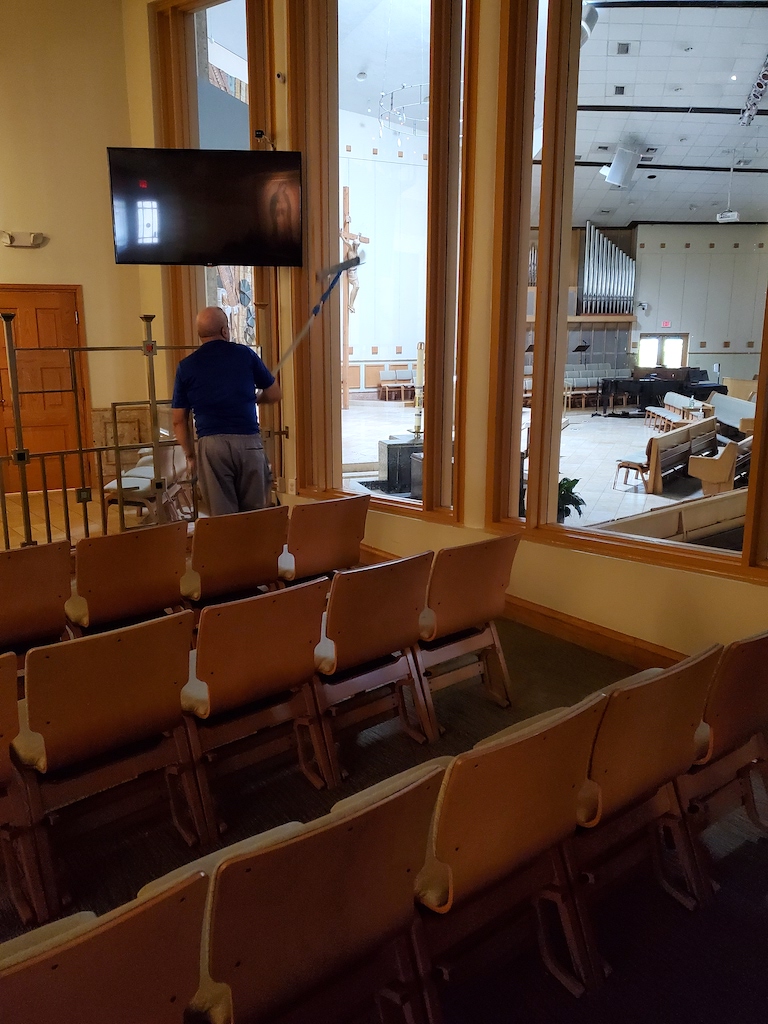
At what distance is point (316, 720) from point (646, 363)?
48.8 ft

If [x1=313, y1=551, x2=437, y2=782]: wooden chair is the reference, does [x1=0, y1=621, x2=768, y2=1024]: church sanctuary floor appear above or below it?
below

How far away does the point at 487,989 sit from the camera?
1.78 m

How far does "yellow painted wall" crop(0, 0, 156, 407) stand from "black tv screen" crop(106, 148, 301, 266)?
1.63 metres

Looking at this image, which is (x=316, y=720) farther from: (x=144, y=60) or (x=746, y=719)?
(x=144, y=60)

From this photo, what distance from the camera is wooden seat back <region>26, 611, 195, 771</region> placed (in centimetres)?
200

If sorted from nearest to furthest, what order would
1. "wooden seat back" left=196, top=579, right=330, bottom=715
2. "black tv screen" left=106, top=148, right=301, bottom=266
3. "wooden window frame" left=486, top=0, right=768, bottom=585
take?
"wooden seat back" left=196, top=579, right=330, bottom=715 < "wooden window frame" left=486, top=0, right=768, bottom=585 < "black tv screen" left=106, top=148, right=301, bottom=266

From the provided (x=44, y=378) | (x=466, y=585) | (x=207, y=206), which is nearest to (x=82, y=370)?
(x=44, y=378)

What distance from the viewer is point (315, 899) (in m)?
1.29

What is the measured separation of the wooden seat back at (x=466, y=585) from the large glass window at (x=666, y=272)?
1398 millimetres

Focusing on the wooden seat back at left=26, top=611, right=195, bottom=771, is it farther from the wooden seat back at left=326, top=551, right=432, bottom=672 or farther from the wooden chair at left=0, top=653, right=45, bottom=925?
the wooden seat back at left=326, top=551, right=432, bottom=672

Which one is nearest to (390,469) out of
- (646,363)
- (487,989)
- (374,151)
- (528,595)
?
(528,595)

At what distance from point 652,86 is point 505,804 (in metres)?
10.6

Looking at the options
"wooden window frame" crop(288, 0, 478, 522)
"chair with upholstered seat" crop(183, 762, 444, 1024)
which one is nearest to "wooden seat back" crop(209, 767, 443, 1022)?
"chair with upholstered seat" crop(183, 762, 444, 1024)

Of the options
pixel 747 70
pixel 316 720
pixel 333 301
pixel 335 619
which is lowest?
pixel 316 720
